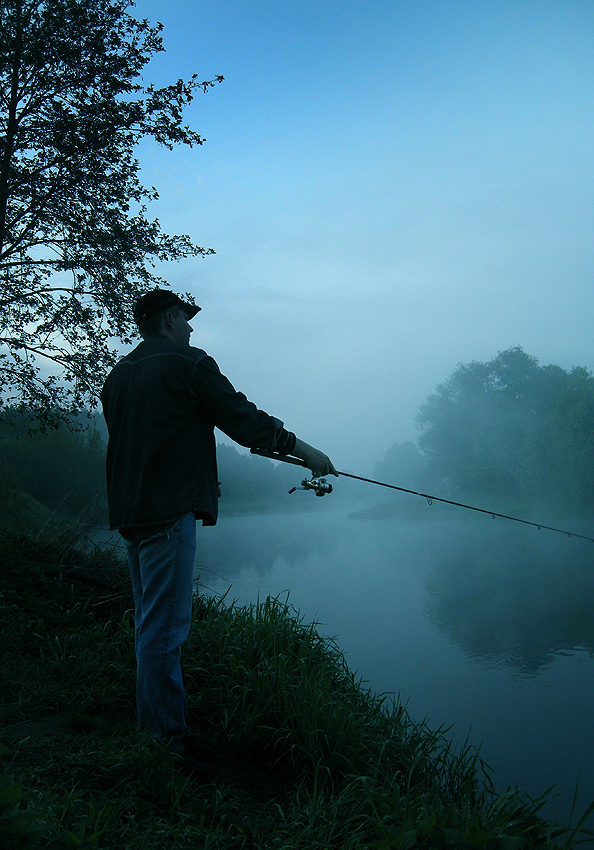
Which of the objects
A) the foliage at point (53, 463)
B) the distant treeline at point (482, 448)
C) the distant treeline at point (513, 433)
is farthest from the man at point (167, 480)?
the distant treeline at point (513, 433)

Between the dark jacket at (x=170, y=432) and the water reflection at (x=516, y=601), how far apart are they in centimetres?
565

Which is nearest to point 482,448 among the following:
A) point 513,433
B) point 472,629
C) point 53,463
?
point 513,433

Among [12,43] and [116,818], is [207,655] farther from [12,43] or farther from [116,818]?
[12,43]

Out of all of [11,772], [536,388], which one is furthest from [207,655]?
[536,388]

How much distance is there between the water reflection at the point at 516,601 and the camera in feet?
25.4

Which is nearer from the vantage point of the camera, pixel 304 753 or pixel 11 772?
pixel 11 772

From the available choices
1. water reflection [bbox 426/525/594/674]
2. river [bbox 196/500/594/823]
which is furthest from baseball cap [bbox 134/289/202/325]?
water reflection [bbox 426/525/594/674]

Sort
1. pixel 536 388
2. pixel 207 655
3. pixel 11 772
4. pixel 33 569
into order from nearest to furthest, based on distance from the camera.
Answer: pixel 11 772 → pixel 207 655 → pixel 33 569 → pixel 536 388

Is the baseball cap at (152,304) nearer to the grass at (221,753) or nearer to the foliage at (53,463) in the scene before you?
the grass at (221,753)

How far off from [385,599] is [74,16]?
9970 mm

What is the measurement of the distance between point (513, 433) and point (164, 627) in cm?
3454

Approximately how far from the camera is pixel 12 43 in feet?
22.1

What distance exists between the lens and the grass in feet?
6.10

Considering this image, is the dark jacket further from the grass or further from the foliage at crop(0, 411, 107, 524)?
the foliage at crop(0, 411, 107, 524)
